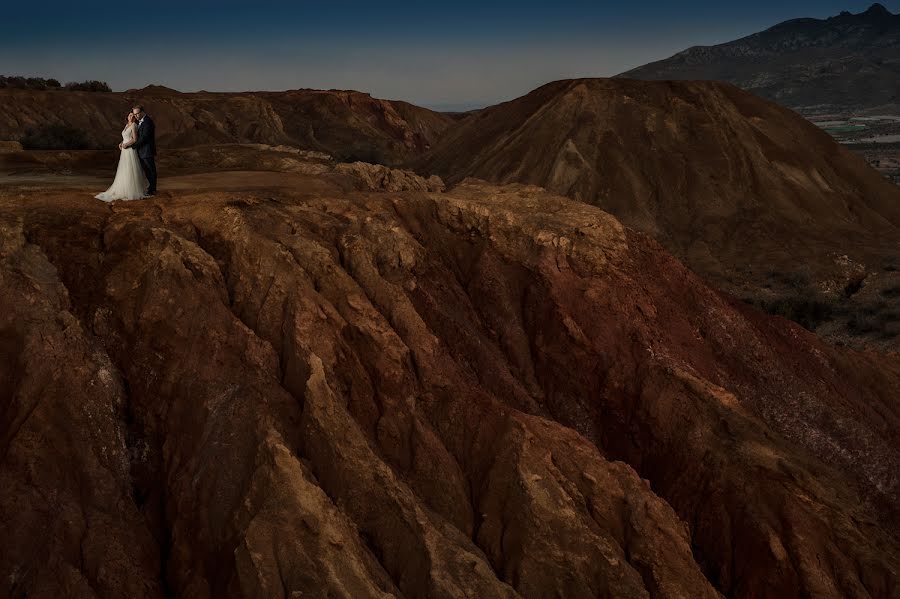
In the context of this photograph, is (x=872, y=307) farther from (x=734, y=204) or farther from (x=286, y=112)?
(x=286, y=112)

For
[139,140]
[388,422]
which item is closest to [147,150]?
[139,140]

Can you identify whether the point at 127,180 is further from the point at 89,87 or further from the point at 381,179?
the point at 89,87

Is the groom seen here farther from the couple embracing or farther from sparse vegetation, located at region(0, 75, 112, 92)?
sparse vegetation, located at region(0, 75, 112, 92)

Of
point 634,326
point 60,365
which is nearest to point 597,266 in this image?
point 634,326

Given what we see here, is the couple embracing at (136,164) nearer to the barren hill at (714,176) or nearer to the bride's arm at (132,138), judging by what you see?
the bride's arm at (132,138)


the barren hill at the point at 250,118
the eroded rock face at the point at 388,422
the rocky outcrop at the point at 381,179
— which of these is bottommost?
the eroded rock face at the point at 388,422

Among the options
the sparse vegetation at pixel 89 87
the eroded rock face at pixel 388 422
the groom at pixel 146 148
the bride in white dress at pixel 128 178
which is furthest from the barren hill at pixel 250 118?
the eroded rock face at pixel 388 422
